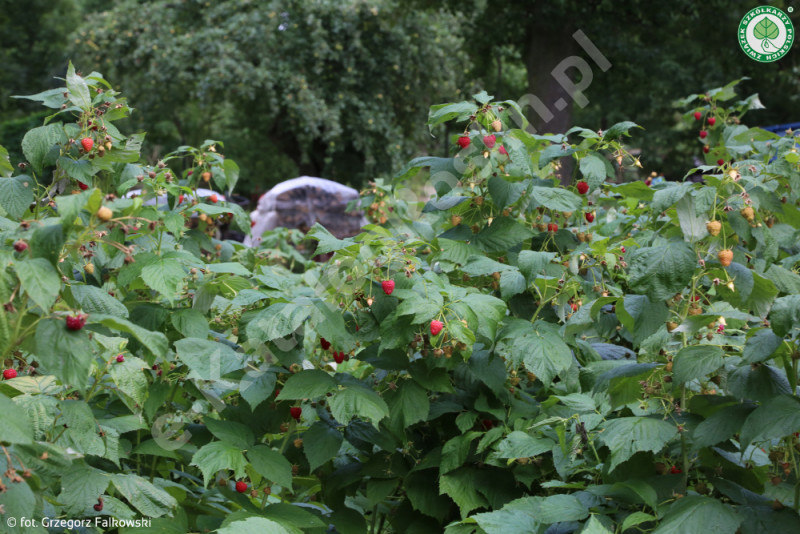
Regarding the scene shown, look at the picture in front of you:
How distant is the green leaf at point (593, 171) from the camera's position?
7.79 feet

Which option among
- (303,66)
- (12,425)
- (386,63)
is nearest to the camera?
(12,425)

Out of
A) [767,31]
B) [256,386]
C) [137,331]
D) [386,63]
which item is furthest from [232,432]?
[386,63]

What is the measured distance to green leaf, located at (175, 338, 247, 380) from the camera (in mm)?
1966

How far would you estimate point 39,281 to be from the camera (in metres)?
1.30

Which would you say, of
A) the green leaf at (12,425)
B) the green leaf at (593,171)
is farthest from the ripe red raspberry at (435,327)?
the green leaf at (12,425)

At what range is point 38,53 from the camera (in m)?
25.2


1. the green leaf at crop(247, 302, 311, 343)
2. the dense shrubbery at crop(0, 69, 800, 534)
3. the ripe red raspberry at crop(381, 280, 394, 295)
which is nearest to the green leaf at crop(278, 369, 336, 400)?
the dense shrubbery at crop(0, 69, 800, 534)

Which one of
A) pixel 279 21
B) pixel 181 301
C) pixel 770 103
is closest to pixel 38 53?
pixel 279 21

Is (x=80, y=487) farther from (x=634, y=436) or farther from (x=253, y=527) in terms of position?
(x=634, y=436)

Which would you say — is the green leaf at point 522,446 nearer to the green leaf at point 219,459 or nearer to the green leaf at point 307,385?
the green leaf at point 307,385

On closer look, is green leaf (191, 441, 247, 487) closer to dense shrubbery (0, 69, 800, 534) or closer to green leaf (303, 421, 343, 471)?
dense shrubbery (0, 69, 800, 534)

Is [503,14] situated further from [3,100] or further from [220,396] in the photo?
[3,100]

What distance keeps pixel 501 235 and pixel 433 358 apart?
515 mm

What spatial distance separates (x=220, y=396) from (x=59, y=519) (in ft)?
1.92
